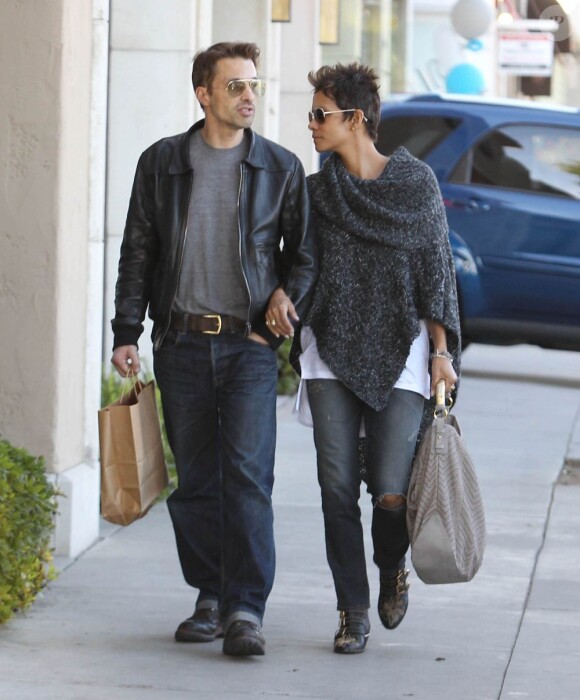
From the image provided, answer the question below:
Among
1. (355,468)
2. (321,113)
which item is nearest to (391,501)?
(355,468)

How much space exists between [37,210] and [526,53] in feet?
55.3

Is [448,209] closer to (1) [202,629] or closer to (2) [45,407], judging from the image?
(2) [45,407]

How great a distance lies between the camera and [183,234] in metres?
5.06

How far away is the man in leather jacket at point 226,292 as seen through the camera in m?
5.06

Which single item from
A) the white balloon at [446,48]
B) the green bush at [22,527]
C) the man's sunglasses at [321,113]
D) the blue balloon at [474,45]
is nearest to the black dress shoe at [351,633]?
the green bush at [22,527]

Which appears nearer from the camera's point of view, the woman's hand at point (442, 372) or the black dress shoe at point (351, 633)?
the woman's hand at point (442, 372)

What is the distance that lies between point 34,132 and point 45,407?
1042mm

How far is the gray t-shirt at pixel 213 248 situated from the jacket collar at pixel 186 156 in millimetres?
37

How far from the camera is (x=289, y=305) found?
16.4ft

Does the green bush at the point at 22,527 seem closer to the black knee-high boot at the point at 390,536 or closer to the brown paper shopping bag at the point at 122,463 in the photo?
the brown paper shopping bag at the point at 122,463

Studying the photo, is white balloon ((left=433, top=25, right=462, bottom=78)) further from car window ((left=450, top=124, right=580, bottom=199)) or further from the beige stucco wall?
the beige stucco wall

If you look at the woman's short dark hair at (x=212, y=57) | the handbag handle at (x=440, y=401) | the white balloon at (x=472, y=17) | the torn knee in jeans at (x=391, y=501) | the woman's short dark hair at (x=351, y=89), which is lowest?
the torn knee in jeans at (x=391, y=501)

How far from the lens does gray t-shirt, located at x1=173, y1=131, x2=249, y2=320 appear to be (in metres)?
5.07

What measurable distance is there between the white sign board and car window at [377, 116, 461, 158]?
400 inches
